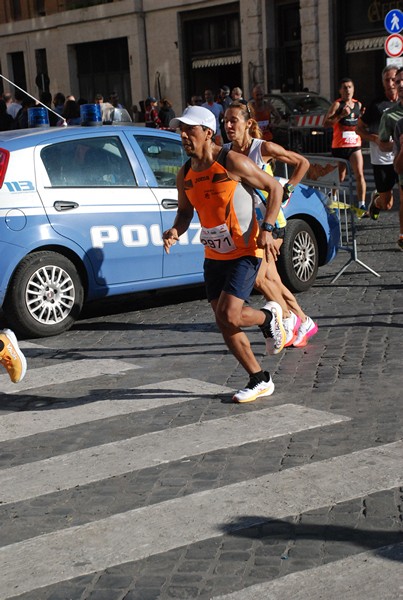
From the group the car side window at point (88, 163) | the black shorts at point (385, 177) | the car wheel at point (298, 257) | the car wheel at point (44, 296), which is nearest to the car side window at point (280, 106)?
the black shorts at point (385, 177)

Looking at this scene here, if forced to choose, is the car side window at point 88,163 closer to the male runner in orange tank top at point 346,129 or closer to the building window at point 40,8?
the male runner in orange tank top at point 346,129

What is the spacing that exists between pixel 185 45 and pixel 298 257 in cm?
3287

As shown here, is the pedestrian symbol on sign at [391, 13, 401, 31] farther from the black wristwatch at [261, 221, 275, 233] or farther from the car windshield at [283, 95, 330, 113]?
the black wristwatch at [261, 221, 275, 233]

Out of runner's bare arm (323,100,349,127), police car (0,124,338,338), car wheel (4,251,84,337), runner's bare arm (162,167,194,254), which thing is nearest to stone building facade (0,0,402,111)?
runner's bare arm (323,100,349,127)

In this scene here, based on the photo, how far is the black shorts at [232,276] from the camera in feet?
22.0

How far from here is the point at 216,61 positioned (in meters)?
40.3

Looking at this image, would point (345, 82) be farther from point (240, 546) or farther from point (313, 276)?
point (240, 546)

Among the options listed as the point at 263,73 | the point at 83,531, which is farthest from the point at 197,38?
the point at 83,531

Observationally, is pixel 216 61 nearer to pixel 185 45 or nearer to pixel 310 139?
pixel 185 45

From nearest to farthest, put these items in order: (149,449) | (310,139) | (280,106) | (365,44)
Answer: (149,449)
(310,139)
(280,106)
(365,44)

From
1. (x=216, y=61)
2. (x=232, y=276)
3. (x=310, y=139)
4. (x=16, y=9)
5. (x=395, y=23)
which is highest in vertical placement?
(x=16, y=9)

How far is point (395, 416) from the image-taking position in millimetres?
6238

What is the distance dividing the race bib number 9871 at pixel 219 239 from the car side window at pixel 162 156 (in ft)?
10.0

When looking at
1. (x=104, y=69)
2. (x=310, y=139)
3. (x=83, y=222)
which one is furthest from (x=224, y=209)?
(x=104, y=69)
